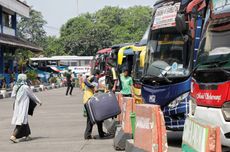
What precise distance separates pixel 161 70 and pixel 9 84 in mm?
32865

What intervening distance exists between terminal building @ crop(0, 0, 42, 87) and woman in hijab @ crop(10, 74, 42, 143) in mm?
27143

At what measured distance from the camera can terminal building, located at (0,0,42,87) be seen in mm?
42281

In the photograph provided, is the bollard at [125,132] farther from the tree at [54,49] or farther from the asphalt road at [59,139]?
the tree at [54,49]

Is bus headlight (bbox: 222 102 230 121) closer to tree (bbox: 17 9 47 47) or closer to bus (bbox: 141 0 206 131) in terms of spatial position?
bus (bbox: 141 0 206 131)

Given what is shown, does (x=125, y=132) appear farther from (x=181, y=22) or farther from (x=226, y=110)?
(x=226, y=110)

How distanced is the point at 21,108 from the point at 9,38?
30.8m

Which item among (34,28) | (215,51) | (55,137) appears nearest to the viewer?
(215,51)

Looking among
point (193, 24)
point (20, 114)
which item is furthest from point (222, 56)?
point (20, 114)

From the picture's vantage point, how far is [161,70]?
34.7 feet

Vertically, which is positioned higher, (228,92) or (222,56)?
(222,56)

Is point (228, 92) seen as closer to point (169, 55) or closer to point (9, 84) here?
point (169, 55)

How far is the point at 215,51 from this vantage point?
26.7 ft

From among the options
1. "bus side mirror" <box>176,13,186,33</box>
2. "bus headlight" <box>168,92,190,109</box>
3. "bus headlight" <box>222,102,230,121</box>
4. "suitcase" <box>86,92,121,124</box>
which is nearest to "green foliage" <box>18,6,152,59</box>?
"suitcase" <box>86,92,121,124</box>

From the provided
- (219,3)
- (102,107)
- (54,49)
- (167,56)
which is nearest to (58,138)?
(102,107)
